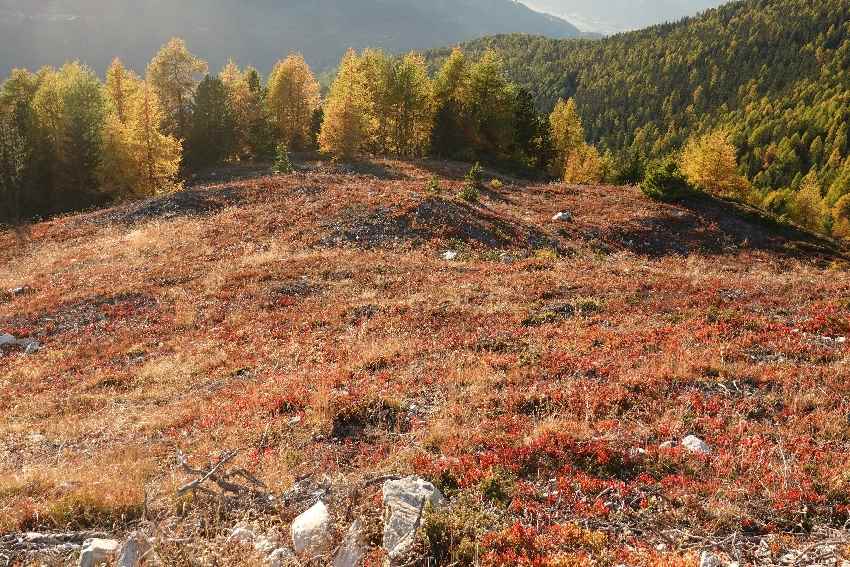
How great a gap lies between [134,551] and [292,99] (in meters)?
67.0

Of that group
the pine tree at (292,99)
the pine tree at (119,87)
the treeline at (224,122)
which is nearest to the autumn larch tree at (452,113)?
the treeline at (224,122)

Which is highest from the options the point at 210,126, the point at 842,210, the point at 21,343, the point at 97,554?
the point at 210,126

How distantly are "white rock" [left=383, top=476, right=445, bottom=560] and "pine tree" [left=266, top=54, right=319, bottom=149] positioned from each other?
65202 mm

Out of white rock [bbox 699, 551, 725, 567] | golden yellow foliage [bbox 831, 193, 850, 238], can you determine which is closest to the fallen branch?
white rock [bbox 699, 551, 725, 567]

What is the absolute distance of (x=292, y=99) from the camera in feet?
214

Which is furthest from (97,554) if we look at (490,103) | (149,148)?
(490,103)

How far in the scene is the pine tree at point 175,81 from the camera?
55281 mm

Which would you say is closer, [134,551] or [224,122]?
[134,551]

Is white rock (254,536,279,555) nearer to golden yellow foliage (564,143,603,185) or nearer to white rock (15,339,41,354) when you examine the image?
white rock (15,339,41,354)

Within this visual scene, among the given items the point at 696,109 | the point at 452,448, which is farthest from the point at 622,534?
the point at 696,109

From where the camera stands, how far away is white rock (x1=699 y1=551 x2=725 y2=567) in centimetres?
519

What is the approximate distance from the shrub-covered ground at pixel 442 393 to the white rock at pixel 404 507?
203 mm

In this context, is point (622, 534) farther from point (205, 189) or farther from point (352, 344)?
point (205, 189)

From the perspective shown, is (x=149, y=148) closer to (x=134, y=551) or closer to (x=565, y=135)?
(x=134, y=551)
